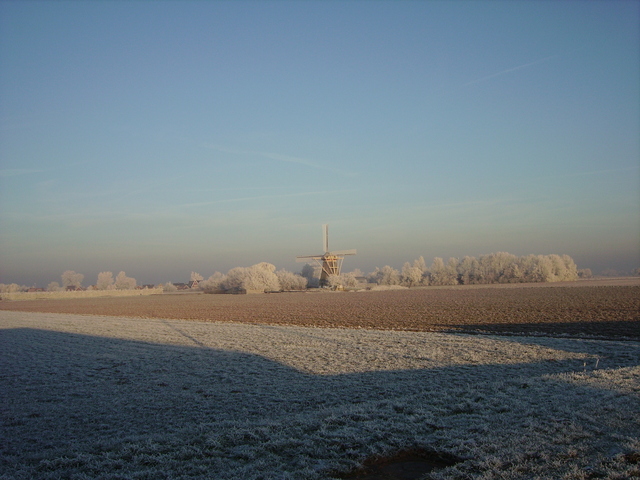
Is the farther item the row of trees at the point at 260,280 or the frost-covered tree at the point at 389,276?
the frost-covered tree at the point at 389,276

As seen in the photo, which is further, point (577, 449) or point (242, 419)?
point (242, 419)

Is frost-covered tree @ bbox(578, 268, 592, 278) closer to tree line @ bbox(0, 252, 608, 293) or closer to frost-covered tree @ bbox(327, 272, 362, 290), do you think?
tree line @ bbox(0, 252, 608, 293)

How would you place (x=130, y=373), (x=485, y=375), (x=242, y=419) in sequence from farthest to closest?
(x=130, y=373), (x=485, y=375), (x=242, y=419)

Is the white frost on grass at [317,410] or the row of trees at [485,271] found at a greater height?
the row of trees at [485,271]

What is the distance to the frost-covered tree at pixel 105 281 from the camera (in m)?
153

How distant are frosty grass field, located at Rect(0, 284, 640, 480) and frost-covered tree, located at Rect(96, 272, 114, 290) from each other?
147350 mm

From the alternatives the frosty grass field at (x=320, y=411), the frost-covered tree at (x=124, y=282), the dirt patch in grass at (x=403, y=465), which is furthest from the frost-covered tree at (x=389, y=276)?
the dirt patch in grass at (x=403, y=465)

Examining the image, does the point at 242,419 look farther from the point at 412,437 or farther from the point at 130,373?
the point at 130,373

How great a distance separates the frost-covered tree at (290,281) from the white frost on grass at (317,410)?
288 feet

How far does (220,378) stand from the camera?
12383mm

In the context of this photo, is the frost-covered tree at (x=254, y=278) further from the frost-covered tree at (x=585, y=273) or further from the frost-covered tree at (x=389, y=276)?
the frost-covered tree at (x=585, y=273)

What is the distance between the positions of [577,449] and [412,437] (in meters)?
2.03

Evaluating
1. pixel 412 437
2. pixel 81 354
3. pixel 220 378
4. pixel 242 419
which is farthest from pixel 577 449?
pixel 81 354

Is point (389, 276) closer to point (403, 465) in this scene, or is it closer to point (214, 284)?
point (214, 284)
